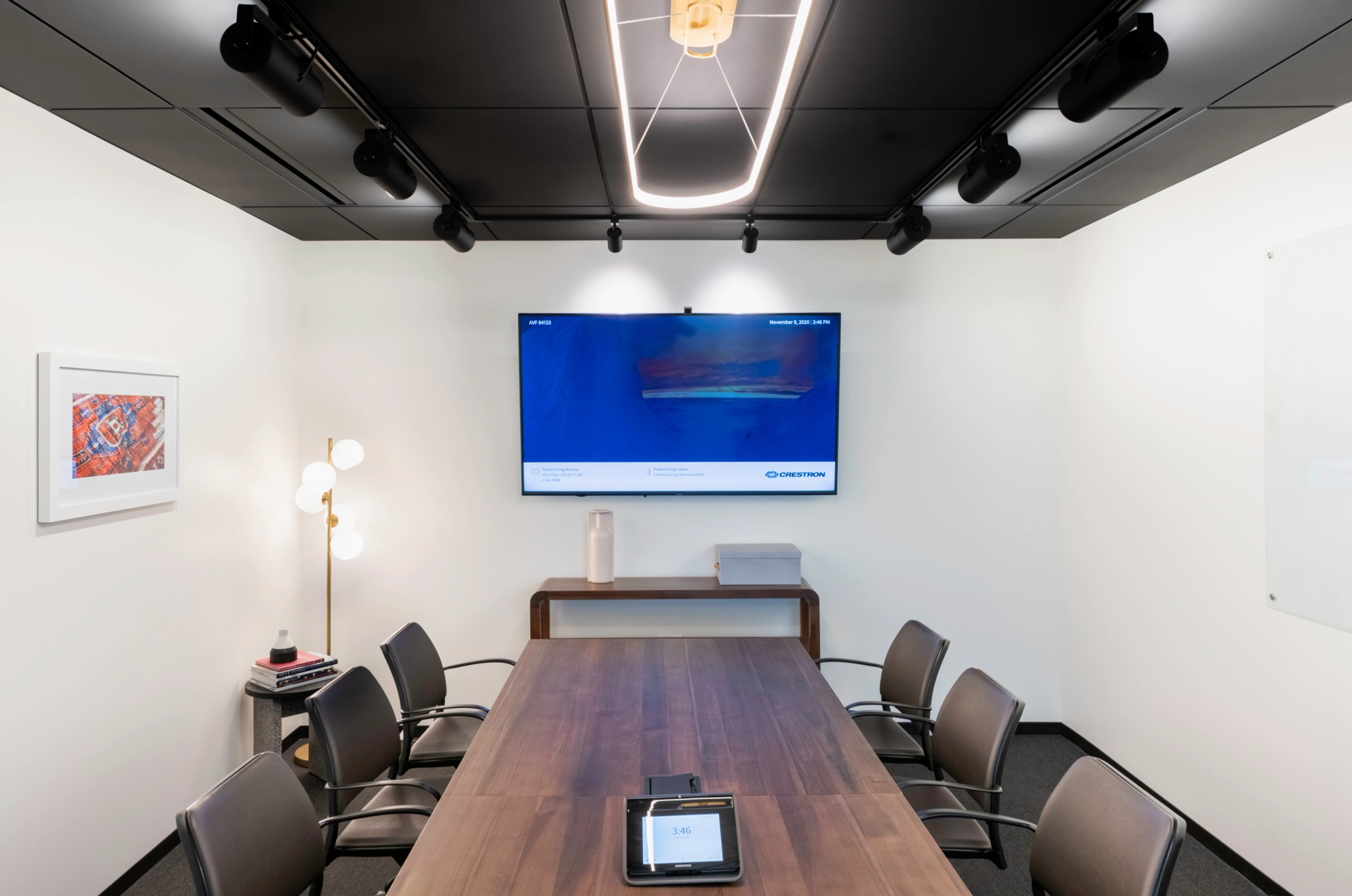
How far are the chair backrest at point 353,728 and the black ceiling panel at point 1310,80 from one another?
3.66 metres

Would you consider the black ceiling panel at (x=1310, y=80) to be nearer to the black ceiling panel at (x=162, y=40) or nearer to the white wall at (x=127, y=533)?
the black ceiling panel at (x=162, y=40)

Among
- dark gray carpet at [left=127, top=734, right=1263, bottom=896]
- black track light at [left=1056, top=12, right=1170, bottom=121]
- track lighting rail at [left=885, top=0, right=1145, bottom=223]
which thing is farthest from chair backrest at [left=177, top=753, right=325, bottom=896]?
track lighting rail at [left=885, top=0, right=1145, bottom=223]

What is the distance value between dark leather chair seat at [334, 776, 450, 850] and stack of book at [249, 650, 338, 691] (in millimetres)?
1156

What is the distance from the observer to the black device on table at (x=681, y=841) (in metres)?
1.58

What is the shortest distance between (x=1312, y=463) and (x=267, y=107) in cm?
403

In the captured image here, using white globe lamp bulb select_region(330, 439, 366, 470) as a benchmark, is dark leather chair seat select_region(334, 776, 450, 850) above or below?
below

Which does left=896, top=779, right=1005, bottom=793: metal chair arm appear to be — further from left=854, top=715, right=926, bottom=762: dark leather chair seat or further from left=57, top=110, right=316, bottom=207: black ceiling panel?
left=57, top=110, right=316, bottom=207: black ceiling panel

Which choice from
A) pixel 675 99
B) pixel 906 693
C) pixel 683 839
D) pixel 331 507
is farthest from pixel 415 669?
pixel 675 99

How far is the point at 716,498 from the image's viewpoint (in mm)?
4297

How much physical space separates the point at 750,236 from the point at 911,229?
82 centimetres

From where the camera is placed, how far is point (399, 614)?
13.9 feet

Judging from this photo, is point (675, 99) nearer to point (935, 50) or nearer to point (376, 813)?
point (935, 50)

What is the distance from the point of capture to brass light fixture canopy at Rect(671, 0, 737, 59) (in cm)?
189

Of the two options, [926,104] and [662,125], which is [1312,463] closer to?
[926,104]
